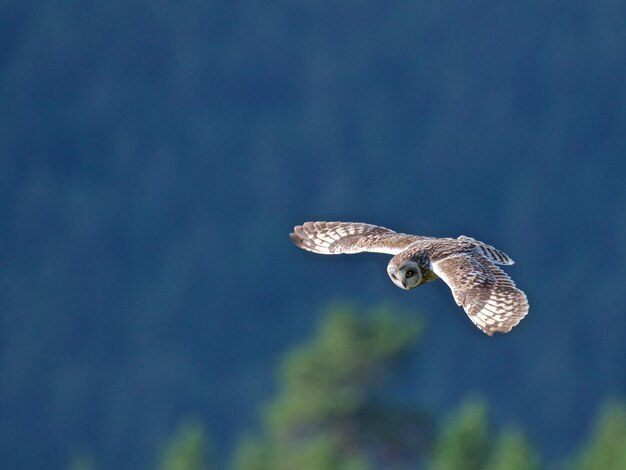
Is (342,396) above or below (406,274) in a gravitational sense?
above

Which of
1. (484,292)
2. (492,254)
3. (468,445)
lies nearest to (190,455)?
(468,445)

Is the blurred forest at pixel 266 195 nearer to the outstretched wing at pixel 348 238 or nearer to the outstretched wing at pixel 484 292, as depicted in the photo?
the outstretched wing at pixel 348 238

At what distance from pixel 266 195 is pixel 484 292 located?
120 meters

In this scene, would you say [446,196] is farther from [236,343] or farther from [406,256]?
[406,256]

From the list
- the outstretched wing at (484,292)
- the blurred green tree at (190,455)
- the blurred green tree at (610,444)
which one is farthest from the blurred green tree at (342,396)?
the outstretched wing at (484,292)

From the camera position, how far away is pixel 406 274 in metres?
14.2

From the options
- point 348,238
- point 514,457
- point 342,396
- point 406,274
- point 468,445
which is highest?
point 342,396

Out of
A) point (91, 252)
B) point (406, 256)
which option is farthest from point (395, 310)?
point (91, 252)

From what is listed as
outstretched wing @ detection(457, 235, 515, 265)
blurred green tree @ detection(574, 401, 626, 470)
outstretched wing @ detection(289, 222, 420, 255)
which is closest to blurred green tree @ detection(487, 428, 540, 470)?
blurred green tree @ detection(574, 401, 626, 470)

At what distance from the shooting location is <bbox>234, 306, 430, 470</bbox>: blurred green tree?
4803 cm

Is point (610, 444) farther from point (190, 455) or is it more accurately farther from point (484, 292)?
point (484, 292)

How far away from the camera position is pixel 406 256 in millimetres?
14625

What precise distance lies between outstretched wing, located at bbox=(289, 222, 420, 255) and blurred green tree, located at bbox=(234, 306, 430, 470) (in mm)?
28453

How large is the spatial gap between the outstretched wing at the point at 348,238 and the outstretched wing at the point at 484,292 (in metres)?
0.93
